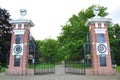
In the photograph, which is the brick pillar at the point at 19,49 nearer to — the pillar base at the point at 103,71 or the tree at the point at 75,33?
the pillar base at the point at 103,71

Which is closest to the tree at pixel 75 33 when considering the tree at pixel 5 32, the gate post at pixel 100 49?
the tree at pixel 5 32

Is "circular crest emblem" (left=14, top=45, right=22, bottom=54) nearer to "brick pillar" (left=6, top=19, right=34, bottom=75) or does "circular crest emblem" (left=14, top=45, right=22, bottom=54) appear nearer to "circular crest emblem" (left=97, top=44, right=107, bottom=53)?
"brick pillar" (left=6, top=19, right=34, bottom=75)

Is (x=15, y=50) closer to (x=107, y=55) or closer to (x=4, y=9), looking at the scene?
(x=107, y=55)

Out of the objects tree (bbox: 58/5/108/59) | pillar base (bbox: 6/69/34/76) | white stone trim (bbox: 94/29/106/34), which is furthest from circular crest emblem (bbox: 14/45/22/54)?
tree (bbox: 58/5/108/59)

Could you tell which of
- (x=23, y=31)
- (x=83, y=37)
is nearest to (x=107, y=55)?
(x=23, y=31)

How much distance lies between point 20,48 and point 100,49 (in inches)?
249

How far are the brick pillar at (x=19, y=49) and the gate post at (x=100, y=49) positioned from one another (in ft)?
17.3

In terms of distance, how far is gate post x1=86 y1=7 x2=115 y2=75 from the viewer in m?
13.3

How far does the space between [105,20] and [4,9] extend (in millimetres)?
20991

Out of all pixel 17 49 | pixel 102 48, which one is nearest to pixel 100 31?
pixel 102 48

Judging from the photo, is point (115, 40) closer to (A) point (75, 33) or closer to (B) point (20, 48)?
(A) point (75, 33)

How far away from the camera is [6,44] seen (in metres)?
28.1

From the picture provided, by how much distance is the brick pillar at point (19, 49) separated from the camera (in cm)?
1362

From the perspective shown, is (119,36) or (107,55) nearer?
(107,55)
